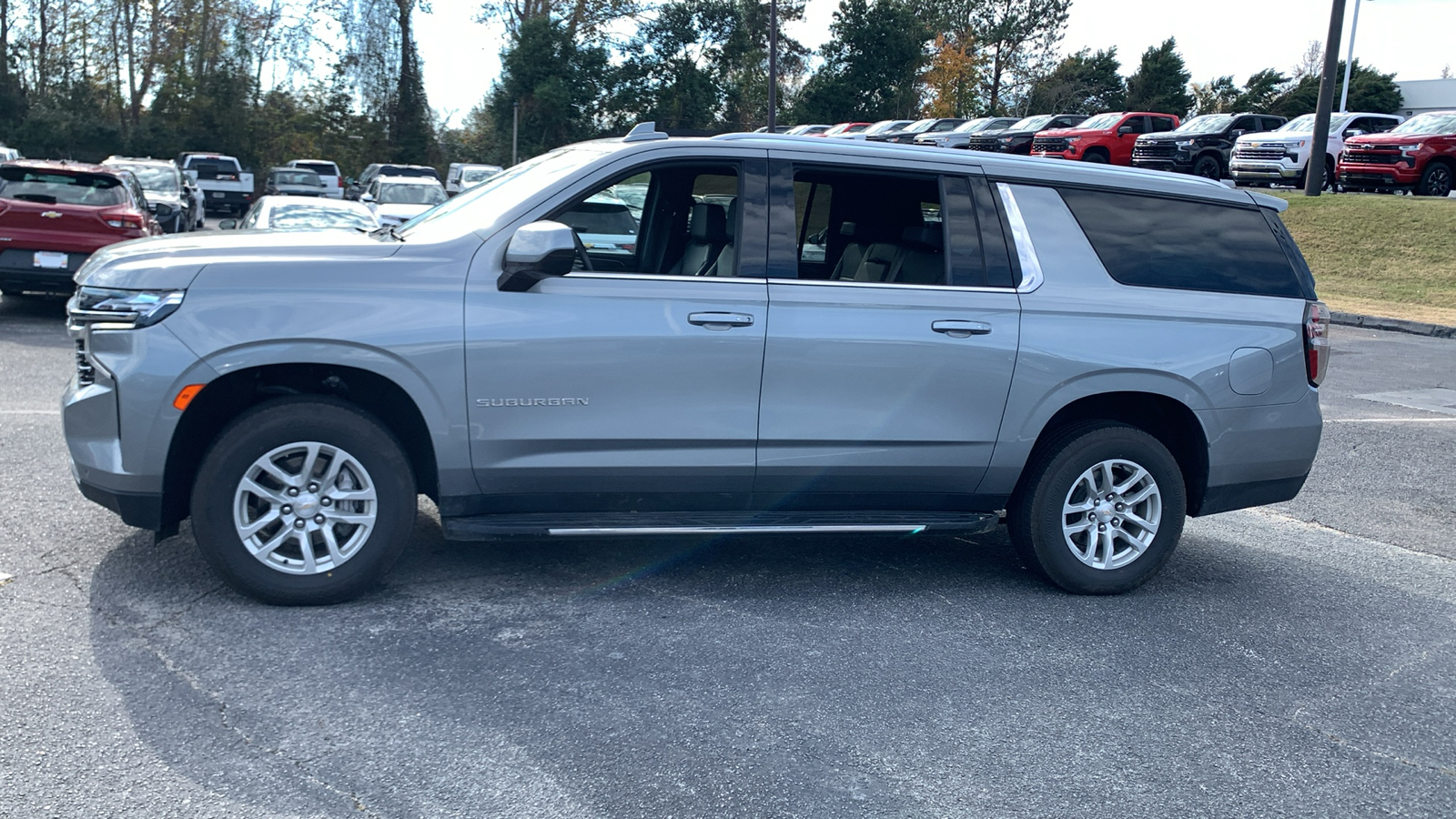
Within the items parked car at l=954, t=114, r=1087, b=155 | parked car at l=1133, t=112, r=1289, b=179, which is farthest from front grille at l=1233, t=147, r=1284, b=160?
parked car at l=954, t=114, r=1087, b=155

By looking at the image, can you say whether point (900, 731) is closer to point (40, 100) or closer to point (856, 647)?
point (856, 647)

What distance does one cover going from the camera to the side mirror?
452cm

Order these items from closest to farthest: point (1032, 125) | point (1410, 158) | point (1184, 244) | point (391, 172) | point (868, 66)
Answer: point (1184, 244), point (1410, 158), point (391, 172), point (1032, 125), point (868, 66)

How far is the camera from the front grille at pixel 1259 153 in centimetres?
2792

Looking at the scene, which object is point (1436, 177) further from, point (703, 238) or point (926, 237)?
point (703, 238)

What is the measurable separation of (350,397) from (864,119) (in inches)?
2332

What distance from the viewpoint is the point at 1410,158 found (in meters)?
24.9

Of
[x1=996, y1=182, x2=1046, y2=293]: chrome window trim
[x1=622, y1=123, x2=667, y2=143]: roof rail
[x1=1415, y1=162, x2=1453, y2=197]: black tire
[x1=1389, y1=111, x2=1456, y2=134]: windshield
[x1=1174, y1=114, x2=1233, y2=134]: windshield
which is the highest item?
[x1=1174, y1=114, x2=1233, y2=134]: windshield

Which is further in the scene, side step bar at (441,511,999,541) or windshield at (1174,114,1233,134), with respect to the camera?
windshield at (1174,114,1233,134)

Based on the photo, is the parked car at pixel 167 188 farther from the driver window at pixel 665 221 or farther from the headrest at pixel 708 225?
the headrest at pixel 708 225

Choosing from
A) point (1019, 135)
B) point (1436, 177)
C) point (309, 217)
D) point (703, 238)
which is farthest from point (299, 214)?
point (1019, 135)

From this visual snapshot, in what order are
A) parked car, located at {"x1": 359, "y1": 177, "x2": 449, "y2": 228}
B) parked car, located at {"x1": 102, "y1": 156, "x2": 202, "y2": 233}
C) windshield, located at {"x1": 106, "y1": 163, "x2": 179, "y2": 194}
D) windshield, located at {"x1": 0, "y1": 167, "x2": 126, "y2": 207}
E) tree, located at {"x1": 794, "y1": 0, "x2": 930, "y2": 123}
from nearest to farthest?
windshield, located at {"x1": 0, "y1": 167, "x2": 126, "y2": 207} < parked car, located at {"x1": 102, "y1": 156, "x2": 202, "y2": 233} < windshield, located at {"x1": 106, "y1": 163, "x2": 179, "y2": 194} < parked car, located at {"x1": 359, "y1": 177, "x2": 449, "y2": 228} < tree, located at {"x1": 794, "y1": 0, "x2": 930, "y2": 123}

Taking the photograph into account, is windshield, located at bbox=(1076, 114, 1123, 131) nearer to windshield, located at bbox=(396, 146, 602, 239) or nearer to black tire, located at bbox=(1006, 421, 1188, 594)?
black tire, located at bbox=(1006, 421, 1188, 594)

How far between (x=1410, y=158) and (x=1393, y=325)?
944 centimetres
